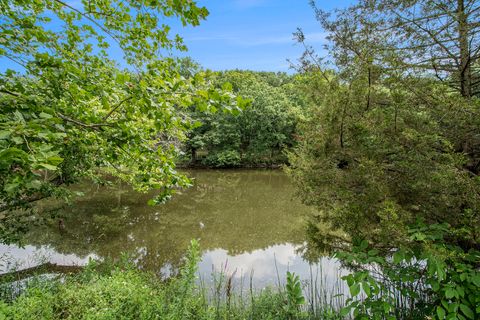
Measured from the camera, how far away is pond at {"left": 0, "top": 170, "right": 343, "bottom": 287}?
602cm

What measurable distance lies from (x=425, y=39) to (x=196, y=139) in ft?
66.1

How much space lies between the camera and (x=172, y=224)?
8.95m

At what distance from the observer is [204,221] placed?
938 cm

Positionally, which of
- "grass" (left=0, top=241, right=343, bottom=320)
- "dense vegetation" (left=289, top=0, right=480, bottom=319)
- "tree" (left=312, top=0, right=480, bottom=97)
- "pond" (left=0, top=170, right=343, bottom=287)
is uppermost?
"tree" (left=312, top=0, right=480, bottom=97)

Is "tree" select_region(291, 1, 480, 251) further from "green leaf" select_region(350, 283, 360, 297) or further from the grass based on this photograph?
the grass

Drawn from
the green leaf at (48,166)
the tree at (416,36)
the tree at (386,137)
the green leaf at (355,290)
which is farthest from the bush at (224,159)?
the green leaf at (48,166)

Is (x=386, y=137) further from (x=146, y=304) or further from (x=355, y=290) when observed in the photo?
(x=146, y=304)

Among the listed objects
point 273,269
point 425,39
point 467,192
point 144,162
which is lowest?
point 273,269

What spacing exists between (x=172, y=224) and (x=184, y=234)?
1.06m

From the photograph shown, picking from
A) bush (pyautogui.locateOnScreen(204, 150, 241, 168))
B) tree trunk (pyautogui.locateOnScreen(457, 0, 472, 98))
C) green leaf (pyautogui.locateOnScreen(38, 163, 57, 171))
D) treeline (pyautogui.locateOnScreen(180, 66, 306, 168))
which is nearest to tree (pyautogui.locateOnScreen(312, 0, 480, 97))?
tree trunk (pyautogui.locateOnScreen(457, 0, 472, 98))

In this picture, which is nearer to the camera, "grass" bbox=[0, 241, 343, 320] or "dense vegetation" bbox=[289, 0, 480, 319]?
"dense vegetation" bbox=[289, 0, 480, 319]

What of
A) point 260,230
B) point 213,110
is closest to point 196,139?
point 260,230

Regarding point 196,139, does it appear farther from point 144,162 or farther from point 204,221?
point 144,162

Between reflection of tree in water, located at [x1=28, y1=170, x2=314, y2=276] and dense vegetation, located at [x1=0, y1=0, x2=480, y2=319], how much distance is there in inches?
93.2
